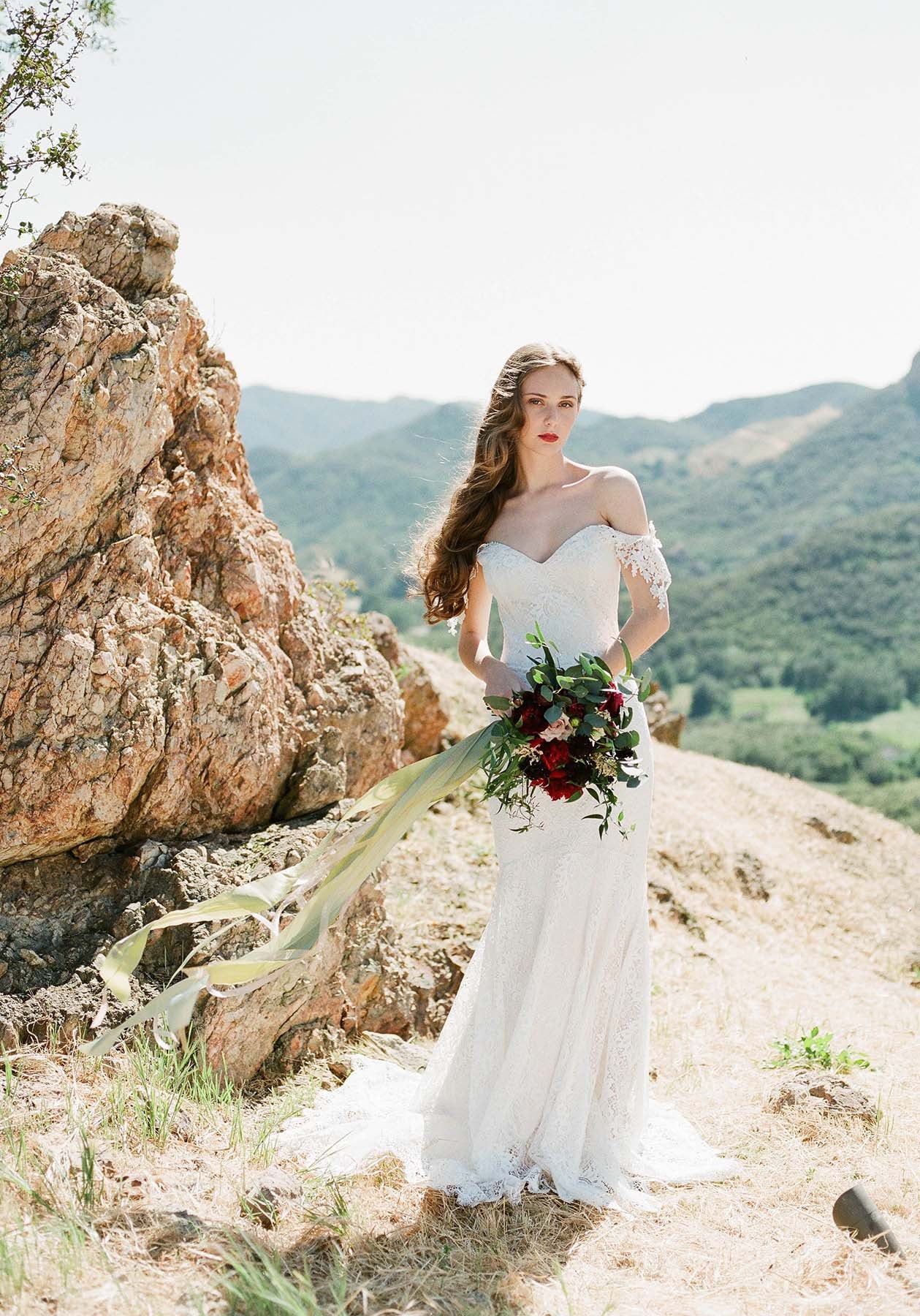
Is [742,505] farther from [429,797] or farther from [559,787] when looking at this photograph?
[559,787]

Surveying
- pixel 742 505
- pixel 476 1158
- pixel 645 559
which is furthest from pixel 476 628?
pixel 742 505

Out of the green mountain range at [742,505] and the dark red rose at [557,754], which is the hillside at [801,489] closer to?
the green mountain range at [742,505]

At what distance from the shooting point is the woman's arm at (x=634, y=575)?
4.18m

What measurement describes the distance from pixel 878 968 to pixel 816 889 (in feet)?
5.04

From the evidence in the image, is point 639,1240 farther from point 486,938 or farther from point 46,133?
point 46,133

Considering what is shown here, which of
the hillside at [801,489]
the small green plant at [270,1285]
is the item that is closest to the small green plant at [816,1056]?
the small green plant at [270,1285]

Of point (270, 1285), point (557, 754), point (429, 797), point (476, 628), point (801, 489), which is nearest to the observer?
point (270, 1285)

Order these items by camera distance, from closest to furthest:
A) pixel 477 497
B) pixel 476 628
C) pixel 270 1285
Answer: pixel 270 1285 → pixel 477 497 → pixel 476 628

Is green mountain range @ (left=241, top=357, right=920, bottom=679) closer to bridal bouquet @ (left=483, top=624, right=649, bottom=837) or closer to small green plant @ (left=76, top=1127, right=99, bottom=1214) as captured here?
bridal bouquet @ (left=483, top=624, right=649, bottom=837)

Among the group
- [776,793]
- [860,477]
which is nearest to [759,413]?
[860,477]

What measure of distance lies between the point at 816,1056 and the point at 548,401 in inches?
154

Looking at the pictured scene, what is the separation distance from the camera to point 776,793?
44.4ft

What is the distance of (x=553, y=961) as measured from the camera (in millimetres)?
4180

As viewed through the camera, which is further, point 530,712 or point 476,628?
point 476,628
